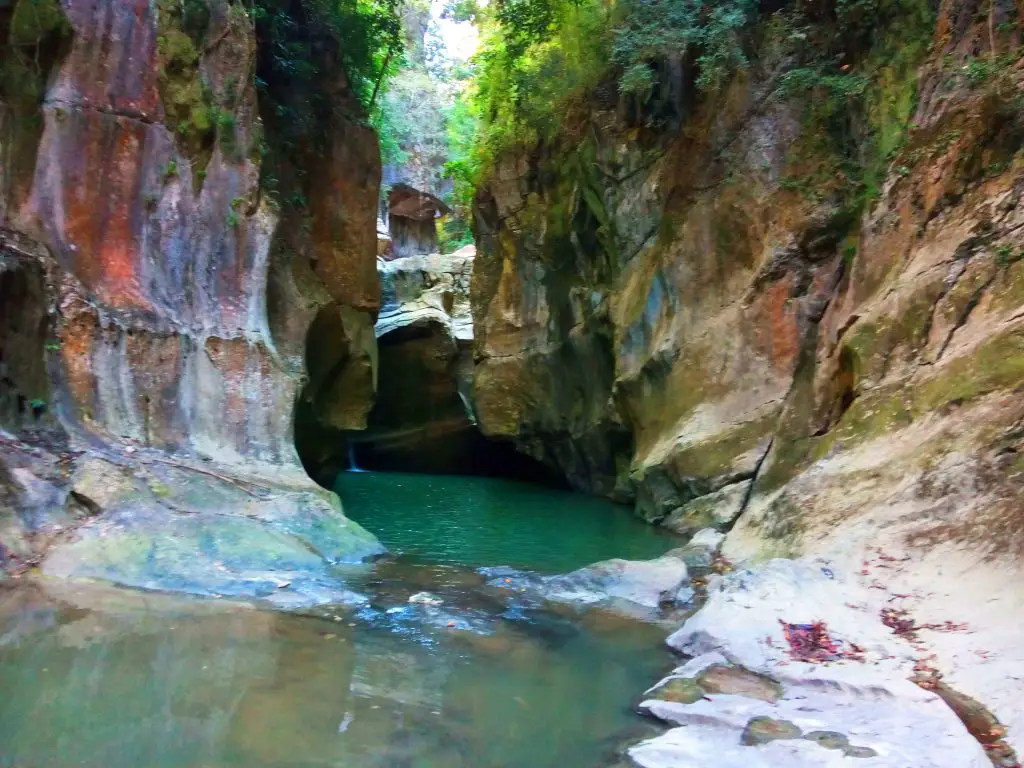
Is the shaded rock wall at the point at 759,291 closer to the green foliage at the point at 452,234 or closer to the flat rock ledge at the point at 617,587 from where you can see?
the flat rock ledge at the point at 617,587

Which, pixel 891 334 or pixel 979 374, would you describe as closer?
pixel 979 374

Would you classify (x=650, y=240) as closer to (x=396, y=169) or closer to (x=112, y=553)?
(x=112, y=553)

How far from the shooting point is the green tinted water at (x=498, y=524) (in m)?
11.1

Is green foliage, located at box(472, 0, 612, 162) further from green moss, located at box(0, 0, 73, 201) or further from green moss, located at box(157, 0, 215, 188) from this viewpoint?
green moss, located at box(0, 0, 73, 201)

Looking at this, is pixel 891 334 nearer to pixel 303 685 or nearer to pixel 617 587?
pixel 617 587

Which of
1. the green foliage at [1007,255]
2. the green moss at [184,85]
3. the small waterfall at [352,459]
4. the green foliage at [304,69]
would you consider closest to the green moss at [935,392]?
the green foliage at [1007,255]

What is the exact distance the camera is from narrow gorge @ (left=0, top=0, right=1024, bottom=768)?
4.86 meters

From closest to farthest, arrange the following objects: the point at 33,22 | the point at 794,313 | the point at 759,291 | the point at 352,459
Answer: the point at 33,22, the point at 794,313, the point at 759,291, the point at 352,459

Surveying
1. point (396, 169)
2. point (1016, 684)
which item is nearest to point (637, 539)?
point (1016, 684)

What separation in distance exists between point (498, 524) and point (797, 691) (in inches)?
383

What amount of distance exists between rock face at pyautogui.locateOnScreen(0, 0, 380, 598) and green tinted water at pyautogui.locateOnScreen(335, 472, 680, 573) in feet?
6.89

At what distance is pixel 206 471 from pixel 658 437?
795 cm

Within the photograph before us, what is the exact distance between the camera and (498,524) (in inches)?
571

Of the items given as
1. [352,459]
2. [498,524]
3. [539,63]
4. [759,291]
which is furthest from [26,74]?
[352,459]
